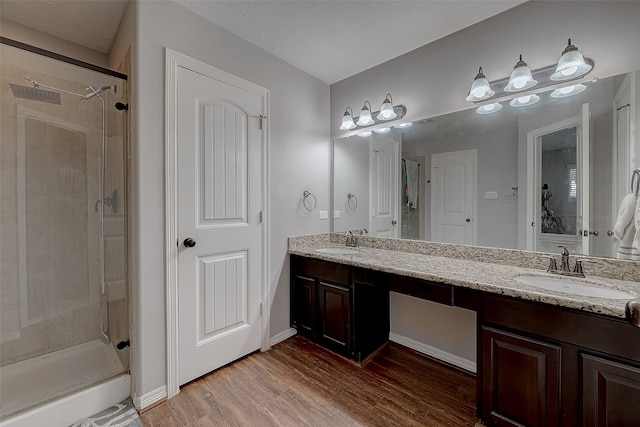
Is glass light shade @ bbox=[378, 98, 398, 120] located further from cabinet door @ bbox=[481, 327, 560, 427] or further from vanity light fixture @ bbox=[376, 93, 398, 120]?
cabinet door @ bbox=[481, 327, 560, 427]

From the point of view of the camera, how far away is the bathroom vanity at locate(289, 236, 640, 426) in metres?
1.07

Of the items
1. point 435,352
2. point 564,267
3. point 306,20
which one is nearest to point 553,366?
point 564,267

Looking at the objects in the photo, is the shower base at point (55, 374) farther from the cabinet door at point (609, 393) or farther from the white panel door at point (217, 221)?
the cabinet door at point (609, 393)

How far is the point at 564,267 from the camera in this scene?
1528mm

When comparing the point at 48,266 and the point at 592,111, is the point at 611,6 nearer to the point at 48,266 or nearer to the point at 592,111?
the point at 592,111

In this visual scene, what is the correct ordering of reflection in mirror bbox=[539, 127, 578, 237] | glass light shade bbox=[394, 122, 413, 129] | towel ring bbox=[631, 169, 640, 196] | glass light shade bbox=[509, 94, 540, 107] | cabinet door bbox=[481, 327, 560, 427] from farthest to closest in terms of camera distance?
glass light shade bbox=[394, 122, 413, 129] < glass light shade bbox=[509, 94, 540, 107] < reflection in mirror bbox=[539, 127, 578, 237] < towel ring bbox=[631, 169, 640, 196] < cabinet door bbox=[481, 327, 560, 427]

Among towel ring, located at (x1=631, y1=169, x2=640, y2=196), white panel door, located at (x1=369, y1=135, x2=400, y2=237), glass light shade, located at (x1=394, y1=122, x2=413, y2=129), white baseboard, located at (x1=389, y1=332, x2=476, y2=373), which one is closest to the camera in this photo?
towel ring, located at (x1=631, y1=169, x2=640, y2=196)

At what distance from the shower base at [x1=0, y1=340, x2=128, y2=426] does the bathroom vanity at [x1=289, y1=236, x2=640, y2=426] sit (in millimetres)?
1801

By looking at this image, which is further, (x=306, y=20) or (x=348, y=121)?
(x=348, y=121)

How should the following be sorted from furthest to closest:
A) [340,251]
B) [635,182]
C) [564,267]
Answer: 1. [340,251]
2. [564,267]
3. [635,182]

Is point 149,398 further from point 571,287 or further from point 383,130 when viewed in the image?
point 383,130

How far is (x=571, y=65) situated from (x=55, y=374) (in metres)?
3.66

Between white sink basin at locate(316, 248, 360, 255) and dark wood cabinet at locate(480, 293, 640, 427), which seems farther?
white sink basin at locate(316, 248, 360, 255)

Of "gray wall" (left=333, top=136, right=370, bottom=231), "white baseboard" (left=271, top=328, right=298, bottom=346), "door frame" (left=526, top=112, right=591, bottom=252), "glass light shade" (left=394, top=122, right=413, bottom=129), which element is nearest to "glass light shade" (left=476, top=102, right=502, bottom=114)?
"door frame" (left=526, top=112, right=591, bottom=252)
